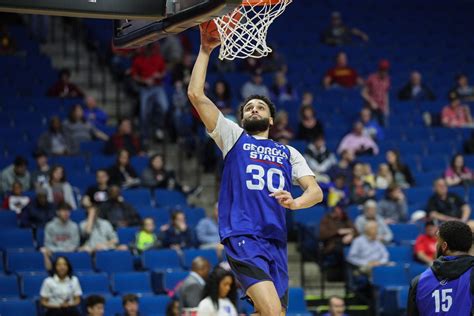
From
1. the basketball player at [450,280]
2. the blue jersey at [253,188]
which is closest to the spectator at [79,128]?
the blue jersey at [253,188]

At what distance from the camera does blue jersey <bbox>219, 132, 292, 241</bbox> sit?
6098 millimetres

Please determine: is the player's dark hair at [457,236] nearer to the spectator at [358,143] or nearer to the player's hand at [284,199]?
the player's hand at [284,199]

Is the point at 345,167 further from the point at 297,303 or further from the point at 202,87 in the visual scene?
the point at 202,87

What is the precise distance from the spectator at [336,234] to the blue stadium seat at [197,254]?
1730 millimetres

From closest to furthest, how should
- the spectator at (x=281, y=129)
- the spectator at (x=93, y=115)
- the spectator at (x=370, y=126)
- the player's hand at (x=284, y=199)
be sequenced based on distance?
1. the player's hand at (x=284, y=199)
2. the spectator at (x=281, y=129)
3. the spectator at (x=93, y=115)
4. the spectator at (x=370, y=126)

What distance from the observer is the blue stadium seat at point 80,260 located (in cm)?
1185

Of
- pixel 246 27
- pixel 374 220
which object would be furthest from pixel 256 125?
pixel 374 220

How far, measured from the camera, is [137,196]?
13617 mm

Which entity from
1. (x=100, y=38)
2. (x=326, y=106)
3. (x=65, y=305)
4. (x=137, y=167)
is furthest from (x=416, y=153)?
(x=65, y=305)

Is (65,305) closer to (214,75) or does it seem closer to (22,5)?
(22,5)

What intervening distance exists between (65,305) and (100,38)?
8.23m

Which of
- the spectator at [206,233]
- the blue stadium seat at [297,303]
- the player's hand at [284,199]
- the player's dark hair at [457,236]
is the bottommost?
the blue stadium seat at [297,303]

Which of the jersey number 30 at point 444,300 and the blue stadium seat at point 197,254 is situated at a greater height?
the jersey number 30 at point 444,300

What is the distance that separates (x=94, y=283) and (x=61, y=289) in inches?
27.7
